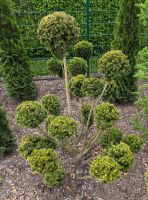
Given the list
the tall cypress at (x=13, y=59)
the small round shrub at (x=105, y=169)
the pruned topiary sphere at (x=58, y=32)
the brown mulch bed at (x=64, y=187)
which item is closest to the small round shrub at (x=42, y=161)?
the small round shrub at (x=105, y=169)

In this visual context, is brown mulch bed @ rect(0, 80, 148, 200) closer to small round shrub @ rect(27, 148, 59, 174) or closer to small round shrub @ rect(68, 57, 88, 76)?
small round shrub @ rect(27, 148, 59, 174)

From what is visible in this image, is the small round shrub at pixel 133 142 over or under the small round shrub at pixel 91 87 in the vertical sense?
under

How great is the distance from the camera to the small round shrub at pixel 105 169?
3.92 metres

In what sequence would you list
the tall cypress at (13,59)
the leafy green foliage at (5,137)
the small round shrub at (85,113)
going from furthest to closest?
1. the tall cypress at (13,59)
2. the leafy green foliage at (5,137)
3. the small round shrub at (85,113)

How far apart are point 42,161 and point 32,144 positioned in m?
0.52

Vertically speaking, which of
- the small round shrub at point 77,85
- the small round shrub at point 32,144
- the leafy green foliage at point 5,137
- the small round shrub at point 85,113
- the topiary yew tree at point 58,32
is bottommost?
the leafy green foliage at point 5,137

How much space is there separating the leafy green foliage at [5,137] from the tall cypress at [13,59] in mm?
1388

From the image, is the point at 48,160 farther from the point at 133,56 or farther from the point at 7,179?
the point at 133,56

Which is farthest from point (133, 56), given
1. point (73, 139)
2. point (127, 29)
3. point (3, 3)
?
point (3, 3)

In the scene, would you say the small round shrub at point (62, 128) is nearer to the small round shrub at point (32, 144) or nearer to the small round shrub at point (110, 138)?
the small round shrub at point (32, 144)

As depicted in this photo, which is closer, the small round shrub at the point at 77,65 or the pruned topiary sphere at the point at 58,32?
the pruned topiary sphere at the point at 58,32

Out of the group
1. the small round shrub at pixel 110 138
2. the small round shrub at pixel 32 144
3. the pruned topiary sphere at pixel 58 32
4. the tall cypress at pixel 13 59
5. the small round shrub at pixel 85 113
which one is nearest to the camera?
the pruned topiary sphere at pixel 58 32

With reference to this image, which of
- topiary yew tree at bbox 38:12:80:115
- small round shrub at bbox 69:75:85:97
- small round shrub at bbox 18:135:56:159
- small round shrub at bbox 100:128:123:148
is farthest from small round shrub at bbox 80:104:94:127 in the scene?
topiary yew tree at bbox 38:12:80:115

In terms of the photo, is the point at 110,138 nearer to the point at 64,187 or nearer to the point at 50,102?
the point at 50,102
